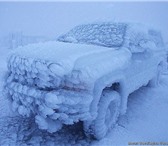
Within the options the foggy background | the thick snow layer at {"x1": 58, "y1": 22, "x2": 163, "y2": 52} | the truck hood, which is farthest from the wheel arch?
the foggy background

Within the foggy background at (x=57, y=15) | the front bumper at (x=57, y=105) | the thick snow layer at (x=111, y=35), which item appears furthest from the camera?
the foggy background at (x=57, y=15)

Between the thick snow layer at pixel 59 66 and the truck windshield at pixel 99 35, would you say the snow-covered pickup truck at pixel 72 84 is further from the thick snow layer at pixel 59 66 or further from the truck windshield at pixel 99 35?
the truck windshield at pixel 99 35

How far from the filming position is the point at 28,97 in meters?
3.08

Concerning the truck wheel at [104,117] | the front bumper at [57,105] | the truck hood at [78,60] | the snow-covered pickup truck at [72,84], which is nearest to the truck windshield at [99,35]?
the snow-covered pickup truck at [72,84]

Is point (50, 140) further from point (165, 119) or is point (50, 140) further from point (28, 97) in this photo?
point (165, 119)

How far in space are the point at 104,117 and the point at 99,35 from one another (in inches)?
78.3

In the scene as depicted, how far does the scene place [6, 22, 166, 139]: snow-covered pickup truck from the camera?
9.50 ft

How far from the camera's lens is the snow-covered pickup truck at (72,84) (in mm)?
2896

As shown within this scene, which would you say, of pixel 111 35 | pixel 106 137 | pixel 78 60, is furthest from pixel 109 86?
pixel 111 35

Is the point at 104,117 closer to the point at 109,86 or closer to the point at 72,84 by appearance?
the point at 109,86

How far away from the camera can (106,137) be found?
365cm

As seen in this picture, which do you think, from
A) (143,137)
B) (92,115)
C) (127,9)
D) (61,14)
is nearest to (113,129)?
(143,137)

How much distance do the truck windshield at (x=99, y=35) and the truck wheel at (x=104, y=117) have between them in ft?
3.91

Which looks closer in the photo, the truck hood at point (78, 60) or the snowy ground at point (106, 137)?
the truck hood at point (78, 60)
